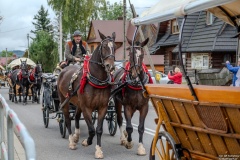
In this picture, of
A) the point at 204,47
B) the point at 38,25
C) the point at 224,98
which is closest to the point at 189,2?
the point at 224,98

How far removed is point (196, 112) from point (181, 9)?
1.11 meters

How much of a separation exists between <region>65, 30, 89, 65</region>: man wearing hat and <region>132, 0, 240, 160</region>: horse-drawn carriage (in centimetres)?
481

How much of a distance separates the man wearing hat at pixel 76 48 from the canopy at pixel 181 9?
15.1 ft

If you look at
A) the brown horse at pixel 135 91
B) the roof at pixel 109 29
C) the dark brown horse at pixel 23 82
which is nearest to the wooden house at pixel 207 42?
the dark brown horse at pixel 23 82

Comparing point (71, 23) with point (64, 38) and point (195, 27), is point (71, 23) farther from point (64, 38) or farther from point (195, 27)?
point (195, 27)

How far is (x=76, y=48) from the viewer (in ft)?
36.4

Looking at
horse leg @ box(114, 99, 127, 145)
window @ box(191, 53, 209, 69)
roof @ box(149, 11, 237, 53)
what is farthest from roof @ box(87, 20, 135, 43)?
horse leg @ box(114, 99, 127, 145)

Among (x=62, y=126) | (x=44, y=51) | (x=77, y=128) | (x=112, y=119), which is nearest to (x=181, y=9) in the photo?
(x=77, y=128)

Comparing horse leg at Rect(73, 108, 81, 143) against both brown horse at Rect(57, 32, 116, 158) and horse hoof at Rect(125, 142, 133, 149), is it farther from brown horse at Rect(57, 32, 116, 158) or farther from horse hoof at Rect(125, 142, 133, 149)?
horse hoof at Rect(125, 142, 133, 149)

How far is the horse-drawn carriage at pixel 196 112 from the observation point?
4.33 m

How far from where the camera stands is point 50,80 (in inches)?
504

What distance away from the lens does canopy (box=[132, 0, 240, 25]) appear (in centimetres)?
446

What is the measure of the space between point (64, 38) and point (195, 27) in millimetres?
24345

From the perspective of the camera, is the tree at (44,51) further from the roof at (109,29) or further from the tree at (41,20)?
the tree at (41,20)
